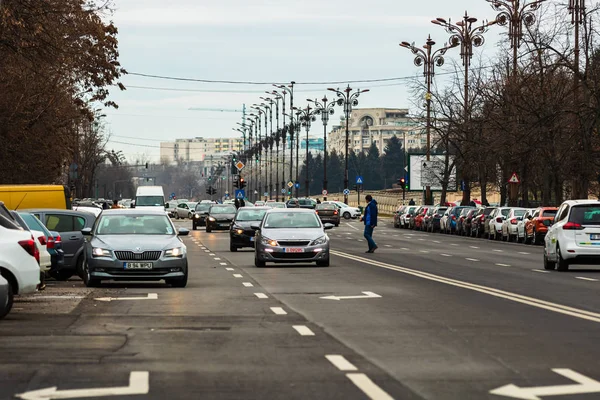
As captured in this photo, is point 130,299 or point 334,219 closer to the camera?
point 130,299

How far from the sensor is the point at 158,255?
73.2ft

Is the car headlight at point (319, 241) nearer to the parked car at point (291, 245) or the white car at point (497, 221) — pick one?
the parked car at point (291, 245)

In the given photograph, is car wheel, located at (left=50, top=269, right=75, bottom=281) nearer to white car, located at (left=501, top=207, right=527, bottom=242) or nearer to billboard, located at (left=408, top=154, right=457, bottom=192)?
white car, located at (left=501, top=207, right=527, bottom=242)

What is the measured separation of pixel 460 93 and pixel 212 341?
236ft

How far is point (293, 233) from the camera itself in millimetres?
30109

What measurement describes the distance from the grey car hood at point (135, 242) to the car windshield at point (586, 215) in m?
10.0

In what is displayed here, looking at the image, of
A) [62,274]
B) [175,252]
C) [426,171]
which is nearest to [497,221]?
[426,171]

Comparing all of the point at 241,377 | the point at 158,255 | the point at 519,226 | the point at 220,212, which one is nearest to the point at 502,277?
the point at 158,255

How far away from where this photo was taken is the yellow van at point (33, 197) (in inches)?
1334

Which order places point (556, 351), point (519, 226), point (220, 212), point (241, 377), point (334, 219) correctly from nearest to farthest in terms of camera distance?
point (241, 377)
point (556, 351)
point (519, 226)
point (220, 212)
point (334, 219)

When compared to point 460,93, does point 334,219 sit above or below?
below

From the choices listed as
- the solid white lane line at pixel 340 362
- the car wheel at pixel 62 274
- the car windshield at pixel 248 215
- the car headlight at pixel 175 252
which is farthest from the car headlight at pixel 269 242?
the solid white lane line at pixel 340 362

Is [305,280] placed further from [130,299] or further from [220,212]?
[220,212]

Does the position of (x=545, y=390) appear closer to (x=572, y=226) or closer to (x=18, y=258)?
(x=18, y=258)
